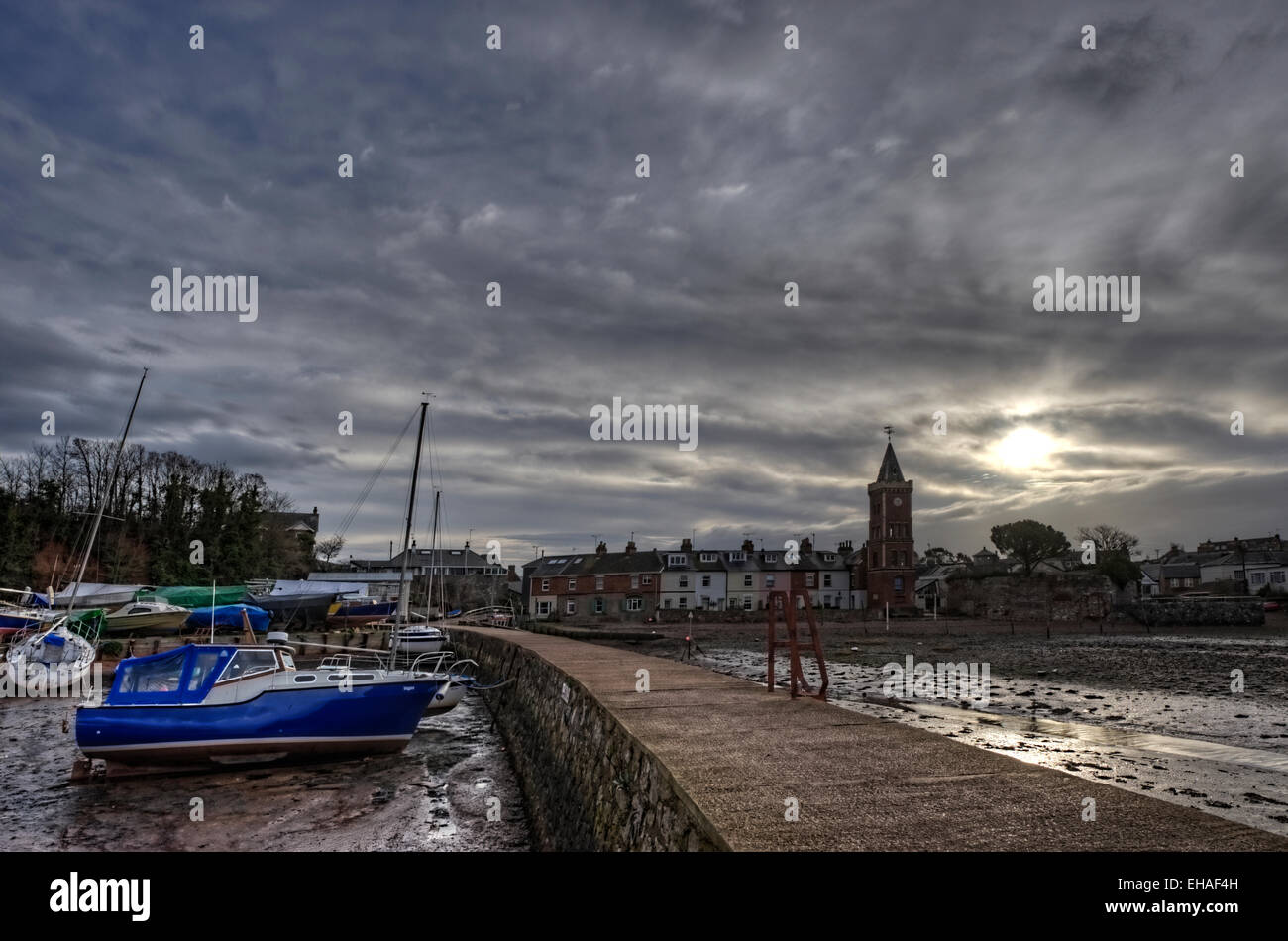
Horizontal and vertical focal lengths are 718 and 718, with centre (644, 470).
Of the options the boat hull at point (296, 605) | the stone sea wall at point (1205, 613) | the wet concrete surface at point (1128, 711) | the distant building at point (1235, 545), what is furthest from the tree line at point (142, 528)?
the distant building at point (1235, 545)

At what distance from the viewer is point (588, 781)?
979 centimetres

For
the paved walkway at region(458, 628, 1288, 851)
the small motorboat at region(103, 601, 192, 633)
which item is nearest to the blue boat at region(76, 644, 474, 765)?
the paved walkway at region(458, 628, 1288, 851)

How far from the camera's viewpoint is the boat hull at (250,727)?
14328 mm

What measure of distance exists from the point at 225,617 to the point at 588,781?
43020 millimetres

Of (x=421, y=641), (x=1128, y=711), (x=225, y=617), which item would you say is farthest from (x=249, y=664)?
(x=225, y=617)

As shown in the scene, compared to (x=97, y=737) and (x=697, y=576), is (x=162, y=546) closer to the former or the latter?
(x=697, y=576)

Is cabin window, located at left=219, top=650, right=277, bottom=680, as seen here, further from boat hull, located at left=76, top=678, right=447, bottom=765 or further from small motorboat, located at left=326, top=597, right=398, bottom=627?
small motorboat, located at left=326, top=597, right=398, bottom=627

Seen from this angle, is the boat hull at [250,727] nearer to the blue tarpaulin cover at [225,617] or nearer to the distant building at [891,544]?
the blue tarpaulin cover at [225,617]

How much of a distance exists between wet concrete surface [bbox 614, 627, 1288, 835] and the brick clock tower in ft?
109

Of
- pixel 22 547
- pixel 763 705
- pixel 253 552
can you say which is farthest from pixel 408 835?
pixel 253 552

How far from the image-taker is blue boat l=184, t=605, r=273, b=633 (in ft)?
144

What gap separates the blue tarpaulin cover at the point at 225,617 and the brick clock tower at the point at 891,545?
184 feet

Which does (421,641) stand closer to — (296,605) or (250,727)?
(296,605)
